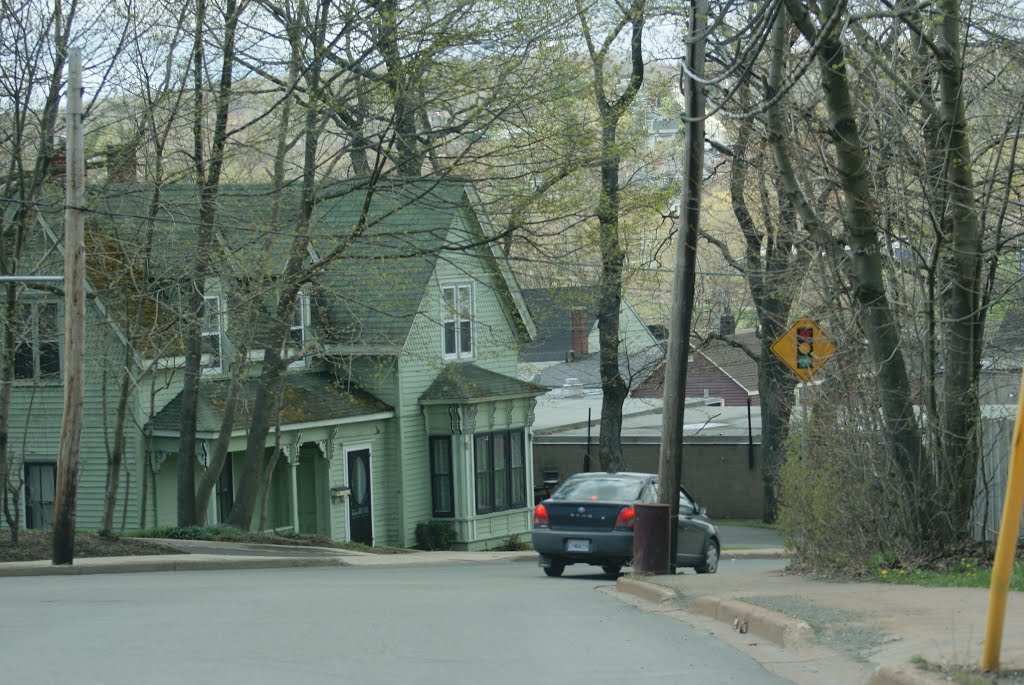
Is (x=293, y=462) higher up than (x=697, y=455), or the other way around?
(x=293, y=462)

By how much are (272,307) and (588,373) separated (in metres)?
34.1

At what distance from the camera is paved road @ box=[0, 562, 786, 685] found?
315 inches

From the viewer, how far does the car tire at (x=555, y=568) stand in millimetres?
18875

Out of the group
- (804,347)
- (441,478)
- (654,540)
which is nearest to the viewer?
(654,540)

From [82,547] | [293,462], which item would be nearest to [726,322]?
[293,462]

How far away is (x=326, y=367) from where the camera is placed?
31.1m

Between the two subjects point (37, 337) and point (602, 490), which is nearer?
point (602, 490)

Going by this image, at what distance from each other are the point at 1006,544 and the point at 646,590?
7.60 m

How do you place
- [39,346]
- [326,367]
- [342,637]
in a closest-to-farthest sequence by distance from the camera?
[342,637], [39,346], [326,367]

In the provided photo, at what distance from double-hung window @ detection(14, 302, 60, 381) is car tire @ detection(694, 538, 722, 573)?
12.6 meters

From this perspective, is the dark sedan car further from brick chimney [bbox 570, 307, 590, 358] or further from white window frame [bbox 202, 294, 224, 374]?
brick chimney [bbox 570, 307, 590, 358]

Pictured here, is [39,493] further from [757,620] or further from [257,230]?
[757,620]

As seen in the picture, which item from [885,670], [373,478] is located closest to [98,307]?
[373,478]

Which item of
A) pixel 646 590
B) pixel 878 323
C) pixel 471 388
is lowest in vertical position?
pixel 646 590
